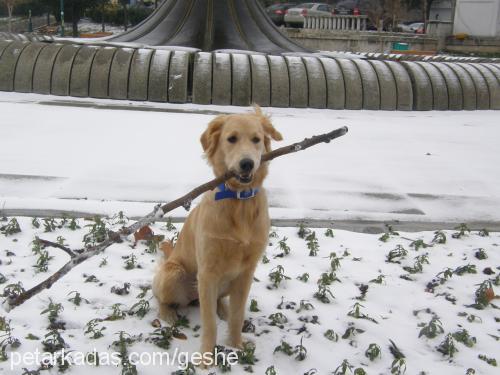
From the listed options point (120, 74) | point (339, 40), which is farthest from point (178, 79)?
point (339, 40)

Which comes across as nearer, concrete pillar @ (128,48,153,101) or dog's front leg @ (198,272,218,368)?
dog's front leg @ (198,272,218,368)

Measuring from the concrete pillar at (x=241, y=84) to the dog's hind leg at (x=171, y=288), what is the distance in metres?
6.91

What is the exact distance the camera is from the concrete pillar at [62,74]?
33.0 ft

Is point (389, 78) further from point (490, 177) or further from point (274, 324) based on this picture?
point (274, 324)

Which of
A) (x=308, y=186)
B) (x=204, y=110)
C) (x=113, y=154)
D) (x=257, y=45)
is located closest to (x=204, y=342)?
(x=308, y=186)

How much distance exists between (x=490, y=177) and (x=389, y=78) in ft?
14.4

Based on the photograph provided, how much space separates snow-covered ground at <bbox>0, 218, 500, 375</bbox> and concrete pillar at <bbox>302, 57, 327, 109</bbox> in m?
5.90

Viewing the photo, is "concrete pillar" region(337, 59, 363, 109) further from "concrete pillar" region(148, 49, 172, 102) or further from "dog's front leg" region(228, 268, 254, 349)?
"dog's front leg" region(228, 268, 254, 349)

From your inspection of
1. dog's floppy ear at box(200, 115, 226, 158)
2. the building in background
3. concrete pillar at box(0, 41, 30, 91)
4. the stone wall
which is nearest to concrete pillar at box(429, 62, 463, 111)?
concrete pillar at box(0, 41, 30, 91)

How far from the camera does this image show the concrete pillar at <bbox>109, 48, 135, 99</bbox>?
996cm

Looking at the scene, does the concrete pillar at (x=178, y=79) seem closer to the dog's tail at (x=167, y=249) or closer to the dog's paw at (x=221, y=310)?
the dog's tail at (x=167, y=249)

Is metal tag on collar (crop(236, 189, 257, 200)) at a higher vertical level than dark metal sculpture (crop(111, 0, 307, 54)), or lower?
lower

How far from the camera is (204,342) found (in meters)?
3.03

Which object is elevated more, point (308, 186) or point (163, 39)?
point (163, 39)
